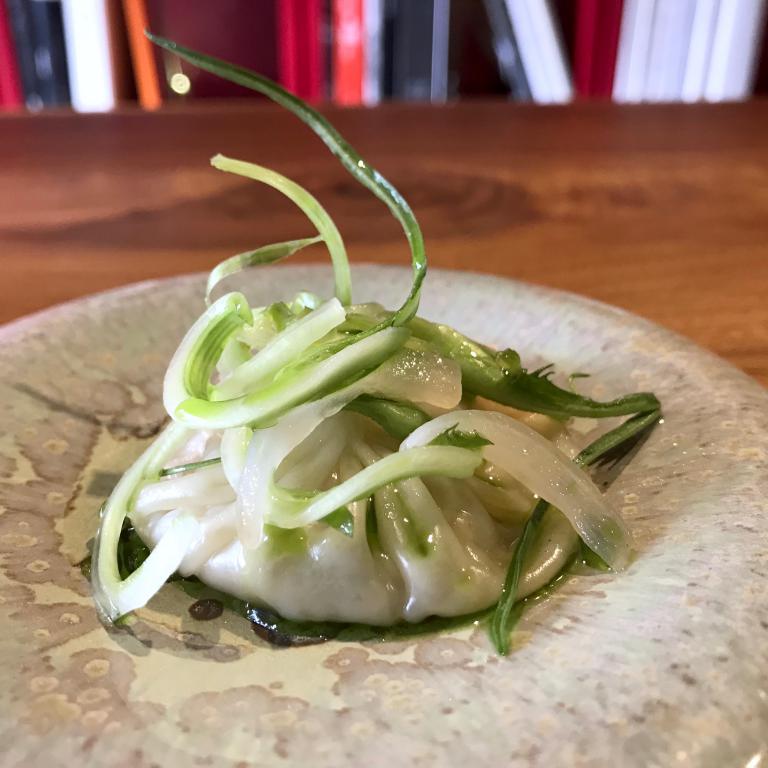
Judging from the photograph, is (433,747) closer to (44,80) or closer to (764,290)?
(764,290)

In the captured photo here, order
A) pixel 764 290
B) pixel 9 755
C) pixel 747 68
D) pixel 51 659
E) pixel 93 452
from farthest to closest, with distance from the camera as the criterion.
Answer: pixel 747 68
pixel 764 290
pixel 93 452
pixel 51 659
pixel 9 755

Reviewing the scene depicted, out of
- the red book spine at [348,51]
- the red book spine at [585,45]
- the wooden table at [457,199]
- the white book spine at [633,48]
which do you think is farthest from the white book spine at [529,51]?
the wooden table at [457,199]

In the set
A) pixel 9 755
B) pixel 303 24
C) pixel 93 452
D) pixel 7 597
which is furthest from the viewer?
pixel 303 24

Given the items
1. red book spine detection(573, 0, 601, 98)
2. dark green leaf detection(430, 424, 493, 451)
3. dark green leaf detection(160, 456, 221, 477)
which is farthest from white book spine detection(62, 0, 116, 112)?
dark green leaf detection(430, 424, 493, 451)

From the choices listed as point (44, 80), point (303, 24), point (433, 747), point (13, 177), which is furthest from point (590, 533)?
point (44, 80)

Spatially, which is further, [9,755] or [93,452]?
[93,452]

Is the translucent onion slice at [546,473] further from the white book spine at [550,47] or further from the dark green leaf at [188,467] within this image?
the white book spine at [550,47]
